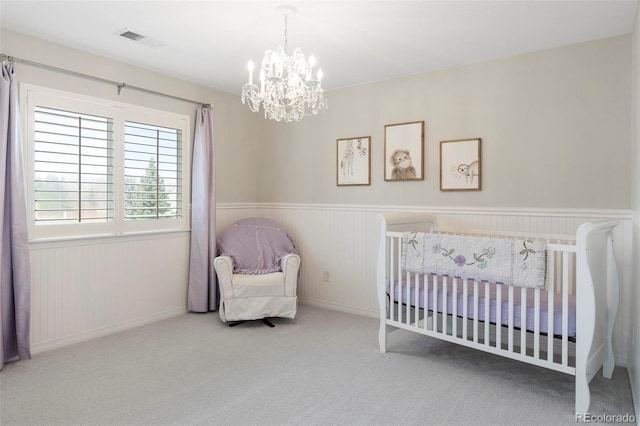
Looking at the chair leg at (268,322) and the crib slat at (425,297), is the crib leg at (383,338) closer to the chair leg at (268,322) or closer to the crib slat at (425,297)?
the crib slat at (425,297)

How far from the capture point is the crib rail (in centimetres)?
227

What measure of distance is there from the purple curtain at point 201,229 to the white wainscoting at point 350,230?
388mm

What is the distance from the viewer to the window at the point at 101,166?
2.98m

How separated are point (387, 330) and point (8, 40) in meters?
3.36

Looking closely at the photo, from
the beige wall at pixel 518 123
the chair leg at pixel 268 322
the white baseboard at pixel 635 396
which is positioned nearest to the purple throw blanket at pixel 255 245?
the chair leg at pixel 268 322

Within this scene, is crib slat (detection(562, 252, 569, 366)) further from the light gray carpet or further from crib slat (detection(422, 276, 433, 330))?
crib slat (detection(422, 276, 433, 330))

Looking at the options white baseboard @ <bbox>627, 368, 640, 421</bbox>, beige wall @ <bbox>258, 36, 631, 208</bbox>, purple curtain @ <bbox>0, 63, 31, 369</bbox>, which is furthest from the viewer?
beige wall @ <bbox>258, 36, 631, 208</bbox>

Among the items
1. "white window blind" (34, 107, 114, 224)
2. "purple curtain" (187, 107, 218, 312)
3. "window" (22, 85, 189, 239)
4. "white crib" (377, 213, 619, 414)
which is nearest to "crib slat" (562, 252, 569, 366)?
"white crib" (377, 213, 619, 414)

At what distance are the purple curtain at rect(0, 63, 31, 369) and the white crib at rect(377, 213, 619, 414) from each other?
97.3 inches

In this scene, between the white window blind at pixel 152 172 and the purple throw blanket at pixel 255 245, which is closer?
the white window blind at pixel 152 172

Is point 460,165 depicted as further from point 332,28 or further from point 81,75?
point 81,75

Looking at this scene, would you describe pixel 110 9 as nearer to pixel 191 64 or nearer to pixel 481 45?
pixel 191 64

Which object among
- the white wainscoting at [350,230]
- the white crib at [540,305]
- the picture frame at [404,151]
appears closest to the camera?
the white crib at [540,305]

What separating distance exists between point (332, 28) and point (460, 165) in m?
1.56
